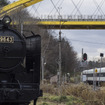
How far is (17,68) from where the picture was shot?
9516 mm

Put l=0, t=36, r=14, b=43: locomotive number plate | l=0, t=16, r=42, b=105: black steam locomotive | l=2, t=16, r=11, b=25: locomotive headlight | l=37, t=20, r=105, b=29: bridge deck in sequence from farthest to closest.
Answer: l=37, t=20, r=105, b=29: bridge deck, l=2, t=16, r=11, b=25: locomotive headlight, l=0, t=36, r=14, b=43: locomotive number plate, l=0, t=16, r=42, b=105: black steam locomotive

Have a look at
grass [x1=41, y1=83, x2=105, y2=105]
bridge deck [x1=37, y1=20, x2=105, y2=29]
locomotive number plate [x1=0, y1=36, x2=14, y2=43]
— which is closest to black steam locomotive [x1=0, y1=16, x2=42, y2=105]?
locomotive number plate [x1=0, y1=36, x2=14, y2=43]

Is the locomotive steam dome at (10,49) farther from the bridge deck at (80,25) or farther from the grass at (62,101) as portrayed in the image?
the bridge deck at (80,25)

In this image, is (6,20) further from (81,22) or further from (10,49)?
(81,22)

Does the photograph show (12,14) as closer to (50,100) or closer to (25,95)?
(50,100)

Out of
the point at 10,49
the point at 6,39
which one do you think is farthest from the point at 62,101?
the point at 6,39

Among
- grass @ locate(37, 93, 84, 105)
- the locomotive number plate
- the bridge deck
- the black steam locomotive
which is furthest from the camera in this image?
the bridge deck

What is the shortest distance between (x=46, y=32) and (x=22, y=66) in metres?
32.7

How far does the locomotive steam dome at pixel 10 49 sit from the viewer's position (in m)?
9.22

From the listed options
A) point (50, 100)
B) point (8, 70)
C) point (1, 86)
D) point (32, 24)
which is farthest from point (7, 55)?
point (32, 24)

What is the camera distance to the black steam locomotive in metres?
8.66

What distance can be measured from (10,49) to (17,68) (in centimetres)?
71

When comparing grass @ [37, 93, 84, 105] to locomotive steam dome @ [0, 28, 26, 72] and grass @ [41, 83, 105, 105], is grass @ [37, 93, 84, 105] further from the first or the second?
locomotive steam dome @ [0, 28, 26, 72]

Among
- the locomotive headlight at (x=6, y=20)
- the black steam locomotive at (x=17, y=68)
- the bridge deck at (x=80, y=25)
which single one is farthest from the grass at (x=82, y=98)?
the bridge deck at (x=80, y=25)
